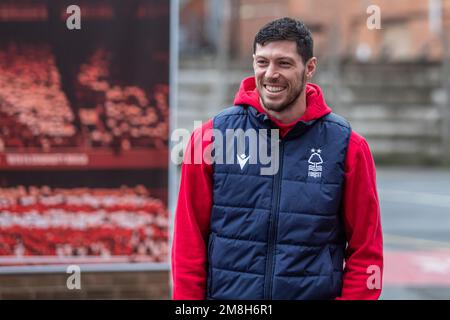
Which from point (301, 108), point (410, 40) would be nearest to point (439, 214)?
point (301, 108)

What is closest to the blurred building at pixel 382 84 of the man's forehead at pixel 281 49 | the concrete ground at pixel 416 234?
the concrete ground at pixel 416 234

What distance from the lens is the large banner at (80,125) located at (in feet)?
18.0

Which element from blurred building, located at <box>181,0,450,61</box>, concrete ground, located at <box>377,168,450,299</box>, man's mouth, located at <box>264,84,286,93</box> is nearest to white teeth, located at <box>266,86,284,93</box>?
man's mouth, located at <box>264,84,286,93</box>

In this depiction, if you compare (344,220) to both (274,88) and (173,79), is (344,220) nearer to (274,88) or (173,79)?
(274,88)

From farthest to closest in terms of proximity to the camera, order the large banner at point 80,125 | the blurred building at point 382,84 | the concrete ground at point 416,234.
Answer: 1. the blurred building at point 382,84
2. the concrete ground at point 416,234
3. the large banner at point 80,125

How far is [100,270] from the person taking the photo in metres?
5.62

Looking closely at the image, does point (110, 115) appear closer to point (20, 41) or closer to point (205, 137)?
point (20, 41)

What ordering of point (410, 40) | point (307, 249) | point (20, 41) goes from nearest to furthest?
point (307, 249)
point (20, 41)
point (410, 40)

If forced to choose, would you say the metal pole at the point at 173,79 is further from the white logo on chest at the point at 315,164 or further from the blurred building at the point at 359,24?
the blurred building at the point at 359,24

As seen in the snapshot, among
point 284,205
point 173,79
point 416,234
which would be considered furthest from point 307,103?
point 416,234

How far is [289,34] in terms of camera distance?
2881mm

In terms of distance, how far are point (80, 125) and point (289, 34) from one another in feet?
9.66

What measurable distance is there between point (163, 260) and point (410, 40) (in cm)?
2048

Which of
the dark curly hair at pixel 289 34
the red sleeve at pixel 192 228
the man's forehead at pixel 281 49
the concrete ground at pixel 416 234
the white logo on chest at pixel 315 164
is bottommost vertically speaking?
the concrete ground at pixel 416 234
